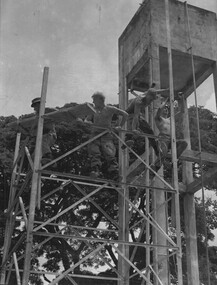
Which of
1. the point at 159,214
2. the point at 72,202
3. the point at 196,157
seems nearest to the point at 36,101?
the point at 159,214

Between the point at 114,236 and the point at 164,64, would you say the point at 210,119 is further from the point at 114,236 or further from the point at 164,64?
the point at 164,64

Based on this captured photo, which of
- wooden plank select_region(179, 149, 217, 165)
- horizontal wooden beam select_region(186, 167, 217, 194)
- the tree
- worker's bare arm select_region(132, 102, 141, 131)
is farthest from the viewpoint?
the tree

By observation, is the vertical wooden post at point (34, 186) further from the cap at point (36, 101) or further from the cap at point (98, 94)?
the cap at point (98, 94)

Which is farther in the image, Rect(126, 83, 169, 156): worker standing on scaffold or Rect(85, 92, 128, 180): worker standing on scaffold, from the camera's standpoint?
Rect(126, 83, 169, 156): worker standing on scaffold

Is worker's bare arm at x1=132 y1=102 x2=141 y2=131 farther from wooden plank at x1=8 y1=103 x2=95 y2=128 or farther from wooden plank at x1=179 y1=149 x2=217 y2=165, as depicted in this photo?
wooden plank at x1=179 y1=149 x2=217 y2=165

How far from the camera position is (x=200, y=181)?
1357cm

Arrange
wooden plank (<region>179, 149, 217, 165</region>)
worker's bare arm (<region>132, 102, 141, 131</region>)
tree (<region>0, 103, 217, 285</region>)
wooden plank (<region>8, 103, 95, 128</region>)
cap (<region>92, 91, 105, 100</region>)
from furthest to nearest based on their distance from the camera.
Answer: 1. tree (<region>0, 103, 217, 285</region>)
2. wooden plank (<region>179, 149, 217, 165</region>)
3. worker's bare arm (<region>132, 102, 141, 131</region>)
4. cap (<region>92, 91, 105, 100</region>)
5. wooden plank (<region>8, 103, 95, 128</region>)

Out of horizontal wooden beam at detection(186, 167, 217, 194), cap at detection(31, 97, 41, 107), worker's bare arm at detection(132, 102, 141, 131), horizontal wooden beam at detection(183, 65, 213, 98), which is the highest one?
horizontal wooden beam at detection(183, 65, 213, 98)

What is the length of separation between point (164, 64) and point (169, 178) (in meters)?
9.27

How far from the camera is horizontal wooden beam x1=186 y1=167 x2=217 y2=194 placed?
12586 mm

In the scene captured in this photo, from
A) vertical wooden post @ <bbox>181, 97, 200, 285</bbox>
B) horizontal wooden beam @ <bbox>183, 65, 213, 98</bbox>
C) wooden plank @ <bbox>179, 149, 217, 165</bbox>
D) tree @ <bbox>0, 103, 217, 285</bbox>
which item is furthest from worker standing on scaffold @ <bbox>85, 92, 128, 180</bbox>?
tree @ <bbox>0, 103, 217, 285</bbox>

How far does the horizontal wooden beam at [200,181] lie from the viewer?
12586 millimetres

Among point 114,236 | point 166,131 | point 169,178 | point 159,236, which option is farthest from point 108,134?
point 114,236

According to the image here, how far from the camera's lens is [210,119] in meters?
24.4
